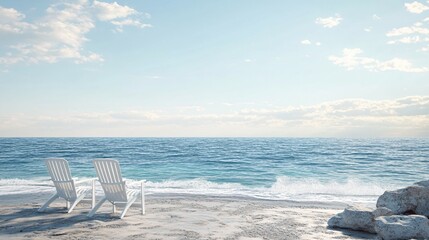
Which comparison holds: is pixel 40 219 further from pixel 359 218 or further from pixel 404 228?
pixel 404 228

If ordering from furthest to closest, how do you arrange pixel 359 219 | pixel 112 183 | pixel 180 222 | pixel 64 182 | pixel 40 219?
pixel 64 182 < pixel 112 183 < pixel 40 219 < pixel 180 222 < pixel 359 219

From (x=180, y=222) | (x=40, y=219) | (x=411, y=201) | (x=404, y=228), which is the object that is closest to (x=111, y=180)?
(x=40, y=219)

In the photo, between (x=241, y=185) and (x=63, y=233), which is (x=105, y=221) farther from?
(x=241, y=185)

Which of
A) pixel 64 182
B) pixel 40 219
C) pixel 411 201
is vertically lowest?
pixel 40 219

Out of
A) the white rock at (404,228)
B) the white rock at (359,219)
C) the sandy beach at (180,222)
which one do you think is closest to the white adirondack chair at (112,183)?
the sandy beach at (180,222)

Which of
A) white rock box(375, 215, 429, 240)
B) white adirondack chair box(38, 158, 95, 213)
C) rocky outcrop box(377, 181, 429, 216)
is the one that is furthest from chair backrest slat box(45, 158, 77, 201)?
rocky outcrop box(377, 181, 429, 216)

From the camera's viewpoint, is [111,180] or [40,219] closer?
[40,219]

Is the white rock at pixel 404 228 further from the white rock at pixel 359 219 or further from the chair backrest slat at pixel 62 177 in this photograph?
the chair backrest slat at pixel 62 177

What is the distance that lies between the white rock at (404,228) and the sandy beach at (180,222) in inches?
27.6

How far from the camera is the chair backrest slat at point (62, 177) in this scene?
26.9ft

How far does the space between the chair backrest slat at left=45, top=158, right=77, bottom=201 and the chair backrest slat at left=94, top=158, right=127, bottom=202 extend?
92cm

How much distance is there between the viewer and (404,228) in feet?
19.0

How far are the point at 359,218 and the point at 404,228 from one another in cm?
115

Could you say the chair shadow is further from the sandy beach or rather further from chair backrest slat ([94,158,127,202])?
chair backrest slat ([94,158,127,202])
